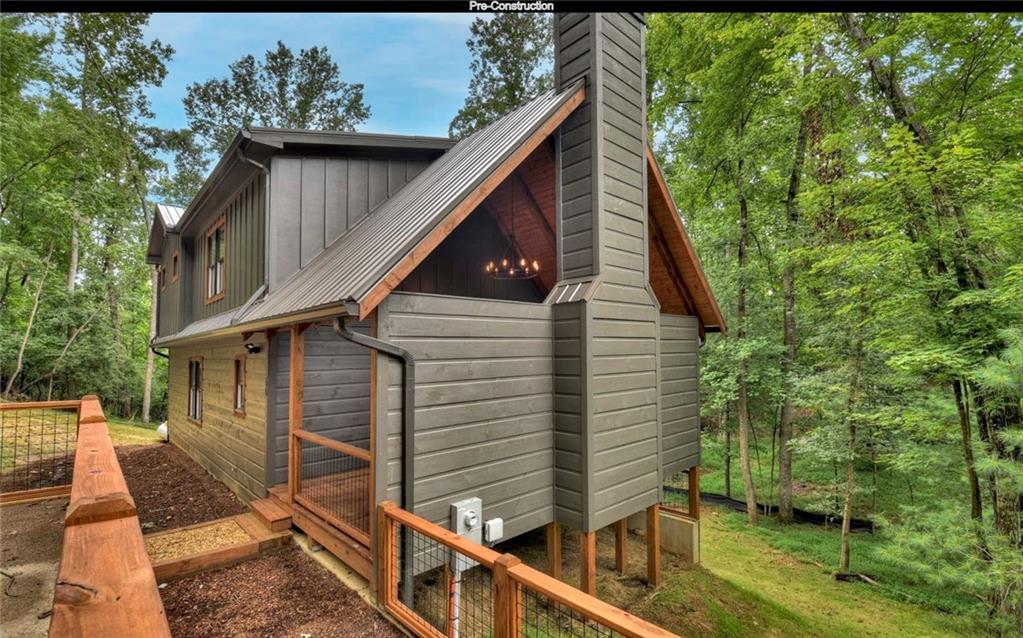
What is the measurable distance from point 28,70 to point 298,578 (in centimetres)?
1572

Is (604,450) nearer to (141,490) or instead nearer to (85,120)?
(141,490)

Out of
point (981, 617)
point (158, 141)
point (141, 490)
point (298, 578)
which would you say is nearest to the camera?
point (298, 578)

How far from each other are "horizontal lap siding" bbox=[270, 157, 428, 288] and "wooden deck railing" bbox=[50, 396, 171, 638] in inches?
222

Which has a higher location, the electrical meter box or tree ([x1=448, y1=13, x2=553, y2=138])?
tree ([x1=448, y1=13, x2=553, y2=138])

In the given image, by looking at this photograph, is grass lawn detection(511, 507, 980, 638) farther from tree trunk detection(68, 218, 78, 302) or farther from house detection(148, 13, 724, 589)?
tree trunk detection(68, 218, 78, 302)

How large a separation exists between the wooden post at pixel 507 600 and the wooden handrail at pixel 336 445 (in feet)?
5.63

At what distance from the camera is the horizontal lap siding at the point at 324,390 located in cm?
590

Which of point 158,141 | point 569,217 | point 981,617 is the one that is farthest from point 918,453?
point 158,141

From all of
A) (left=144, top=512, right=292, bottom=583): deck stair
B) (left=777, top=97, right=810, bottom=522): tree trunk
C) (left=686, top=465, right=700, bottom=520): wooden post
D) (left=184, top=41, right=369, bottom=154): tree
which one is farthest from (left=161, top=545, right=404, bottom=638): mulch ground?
(left=184, top=41, right=369, bottom=154): tree

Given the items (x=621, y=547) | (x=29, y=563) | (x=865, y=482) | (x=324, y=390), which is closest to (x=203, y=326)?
(x=324, y=390)

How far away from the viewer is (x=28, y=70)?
1177 cm

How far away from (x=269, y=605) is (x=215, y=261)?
7494mm

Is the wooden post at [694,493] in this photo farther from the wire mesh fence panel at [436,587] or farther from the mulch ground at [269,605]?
the mulch ground at [269,605]

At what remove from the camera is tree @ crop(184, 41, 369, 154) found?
1822cm
